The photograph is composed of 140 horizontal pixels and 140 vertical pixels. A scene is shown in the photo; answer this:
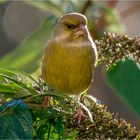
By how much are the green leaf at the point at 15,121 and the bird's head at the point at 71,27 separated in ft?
2.63

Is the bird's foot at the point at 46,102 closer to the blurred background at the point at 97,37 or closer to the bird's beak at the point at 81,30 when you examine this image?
the blurred background at the point at 97,37

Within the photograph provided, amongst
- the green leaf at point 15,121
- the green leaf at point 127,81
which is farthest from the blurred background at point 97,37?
the green leaf at point 15,121

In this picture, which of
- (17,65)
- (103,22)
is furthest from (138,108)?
(103,22)

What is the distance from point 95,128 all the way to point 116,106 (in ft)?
16.0

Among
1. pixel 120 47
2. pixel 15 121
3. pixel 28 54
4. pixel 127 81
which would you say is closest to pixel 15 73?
pixel 15 121

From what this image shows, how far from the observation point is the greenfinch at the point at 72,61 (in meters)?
3.08

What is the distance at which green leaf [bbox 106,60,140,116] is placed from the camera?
2.72 meters

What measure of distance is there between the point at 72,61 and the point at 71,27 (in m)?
0.21

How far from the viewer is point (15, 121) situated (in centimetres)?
238

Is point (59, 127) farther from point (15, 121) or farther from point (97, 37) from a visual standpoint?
point (97, 37)

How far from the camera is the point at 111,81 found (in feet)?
9.68

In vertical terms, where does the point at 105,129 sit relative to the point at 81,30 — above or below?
below

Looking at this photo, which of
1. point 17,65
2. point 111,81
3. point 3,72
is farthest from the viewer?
point 17,65

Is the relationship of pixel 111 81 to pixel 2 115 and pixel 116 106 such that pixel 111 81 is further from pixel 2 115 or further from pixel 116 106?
pixel 116 106
